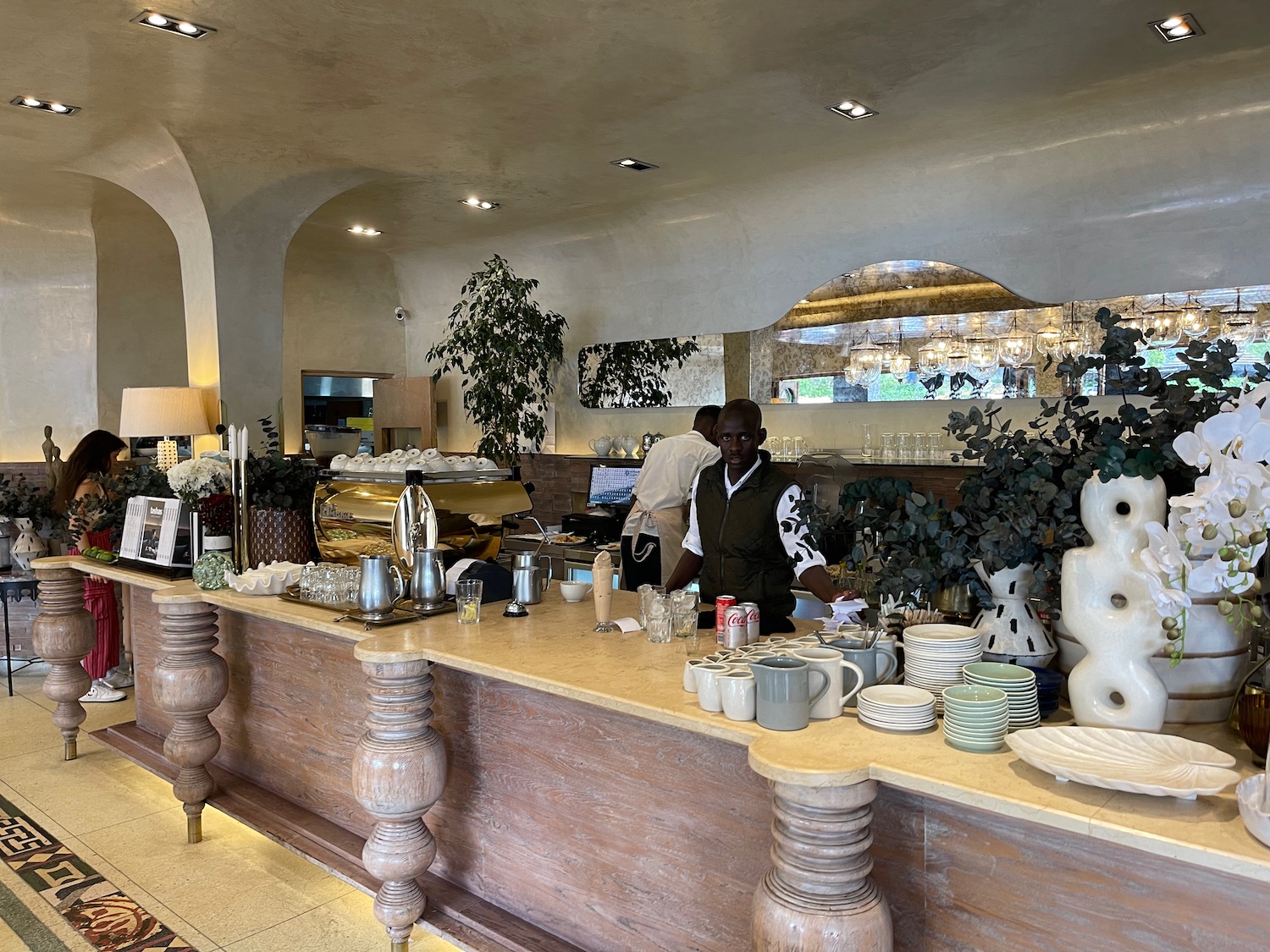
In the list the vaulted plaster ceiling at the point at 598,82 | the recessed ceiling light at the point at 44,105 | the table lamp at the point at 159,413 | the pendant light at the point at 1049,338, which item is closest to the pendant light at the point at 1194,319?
the pendant light at the point at 1049,338

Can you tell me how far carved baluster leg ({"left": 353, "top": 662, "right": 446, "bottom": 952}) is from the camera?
265 centimetres

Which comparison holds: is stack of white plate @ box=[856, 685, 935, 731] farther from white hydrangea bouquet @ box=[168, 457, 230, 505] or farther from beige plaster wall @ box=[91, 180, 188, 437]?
beige plaster wall @ box=[91, 180, 188, 437]

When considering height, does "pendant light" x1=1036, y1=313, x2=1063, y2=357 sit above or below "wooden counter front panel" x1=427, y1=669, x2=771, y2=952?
above

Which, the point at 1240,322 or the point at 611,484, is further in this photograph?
the point at 611,484

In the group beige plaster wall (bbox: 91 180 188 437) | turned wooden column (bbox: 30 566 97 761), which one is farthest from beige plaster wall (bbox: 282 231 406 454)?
turned wooden column (bbox: 30 566 97 761)

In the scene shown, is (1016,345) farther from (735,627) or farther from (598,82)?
(735,627)

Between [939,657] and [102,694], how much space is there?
5.79 metres

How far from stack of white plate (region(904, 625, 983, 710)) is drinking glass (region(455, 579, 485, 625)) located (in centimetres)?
140

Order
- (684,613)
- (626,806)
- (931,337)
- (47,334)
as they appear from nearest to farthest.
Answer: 1. (626,806)
2. (684,613)
3. (931,337)
4. (47,334)

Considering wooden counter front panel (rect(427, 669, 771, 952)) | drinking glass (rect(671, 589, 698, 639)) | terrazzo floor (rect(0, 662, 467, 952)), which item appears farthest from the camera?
terrazzo floor (rect(0, 662, 467, 952))

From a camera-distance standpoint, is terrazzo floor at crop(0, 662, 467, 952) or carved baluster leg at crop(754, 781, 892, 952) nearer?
carved baluster leg at crop(754, 781, 892, 952)

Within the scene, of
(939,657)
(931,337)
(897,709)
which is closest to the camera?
(897,709)

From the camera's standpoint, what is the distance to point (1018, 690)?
183 cm

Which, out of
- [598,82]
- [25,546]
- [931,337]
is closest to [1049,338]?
[931,337]
